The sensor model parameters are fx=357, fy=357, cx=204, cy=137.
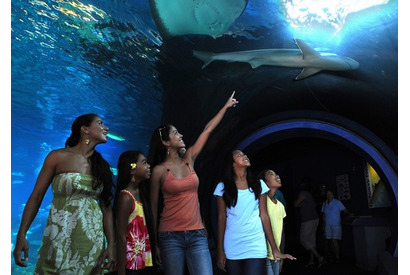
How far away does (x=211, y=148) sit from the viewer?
9.27m

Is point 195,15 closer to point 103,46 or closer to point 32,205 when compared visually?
point 103,46

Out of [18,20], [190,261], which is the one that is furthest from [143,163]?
[18,20]

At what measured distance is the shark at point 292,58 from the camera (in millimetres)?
6957

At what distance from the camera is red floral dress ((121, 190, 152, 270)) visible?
9.37 feet

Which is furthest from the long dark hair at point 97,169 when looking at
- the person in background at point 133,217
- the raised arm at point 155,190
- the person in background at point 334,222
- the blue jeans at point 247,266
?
the person in background at point 334,222

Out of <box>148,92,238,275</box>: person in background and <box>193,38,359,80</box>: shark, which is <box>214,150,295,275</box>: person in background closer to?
<box>148,92,238,275</box>: person in background

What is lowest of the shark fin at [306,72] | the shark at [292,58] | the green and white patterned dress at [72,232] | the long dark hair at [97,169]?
the green and white patterned dress at [72,232]

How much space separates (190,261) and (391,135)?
6483 mm

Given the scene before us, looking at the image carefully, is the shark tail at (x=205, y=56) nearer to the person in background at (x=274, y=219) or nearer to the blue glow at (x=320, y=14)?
the blue glow at (x=320, y=14)

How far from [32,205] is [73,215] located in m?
0.31

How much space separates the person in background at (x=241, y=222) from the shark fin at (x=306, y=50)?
3659mm

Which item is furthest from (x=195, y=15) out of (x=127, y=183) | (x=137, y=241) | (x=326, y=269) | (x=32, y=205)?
(x=326, y=269)

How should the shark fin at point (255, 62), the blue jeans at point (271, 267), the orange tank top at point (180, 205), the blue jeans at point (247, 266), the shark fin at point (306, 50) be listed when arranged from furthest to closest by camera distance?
the shark fin at point (255, 62) < the shark fin at point (306, 50) < the blue jeans at point (271, 267) < the blue jeans at point (247, 266) < the orange tank top at point (180, 205)

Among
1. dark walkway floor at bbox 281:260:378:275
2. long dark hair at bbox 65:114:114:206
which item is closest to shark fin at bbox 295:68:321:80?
dark walkway floor at bbox 281:260:378:275
